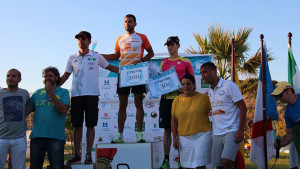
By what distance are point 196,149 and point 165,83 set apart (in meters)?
1.31

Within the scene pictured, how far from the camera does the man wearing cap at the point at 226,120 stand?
3930 millimetres

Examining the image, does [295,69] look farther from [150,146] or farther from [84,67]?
[84,67]

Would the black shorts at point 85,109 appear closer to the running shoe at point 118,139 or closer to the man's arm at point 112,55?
the running shoe at point 118,139

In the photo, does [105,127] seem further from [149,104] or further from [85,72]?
[85,72]

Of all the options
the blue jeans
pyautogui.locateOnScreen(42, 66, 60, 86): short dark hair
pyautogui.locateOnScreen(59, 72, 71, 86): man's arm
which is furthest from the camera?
pyautogui.locateOnScreen(59, 72, 71, 86): man's arm

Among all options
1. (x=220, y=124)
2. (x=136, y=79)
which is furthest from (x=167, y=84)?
(x=220, y=124)

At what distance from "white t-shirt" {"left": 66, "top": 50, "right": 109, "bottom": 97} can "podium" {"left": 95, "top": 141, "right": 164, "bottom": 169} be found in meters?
0.79

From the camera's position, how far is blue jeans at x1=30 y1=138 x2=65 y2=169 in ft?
13.6

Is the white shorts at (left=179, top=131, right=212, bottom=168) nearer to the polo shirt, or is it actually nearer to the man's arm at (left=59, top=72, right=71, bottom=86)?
the polo shirt

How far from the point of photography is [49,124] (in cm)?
423

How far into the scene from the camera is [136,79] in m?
5.06

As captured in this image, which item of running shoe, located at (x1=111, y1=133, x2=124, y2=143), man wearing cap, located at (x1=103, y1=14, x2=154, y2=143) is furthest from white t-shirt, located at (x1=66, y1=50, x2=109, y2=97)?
running shoe, located at (x1=111, y1=133, x2=124, y2=143)

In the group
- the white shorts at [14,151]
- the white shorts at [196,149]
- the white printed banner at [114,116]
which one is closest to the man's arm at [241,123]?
the white shorts at [196,149]

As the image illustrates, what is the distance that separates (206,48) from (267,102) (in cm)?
813
